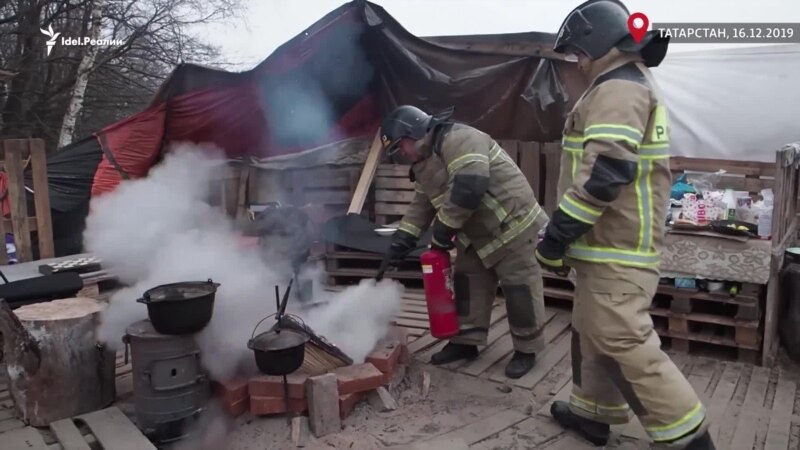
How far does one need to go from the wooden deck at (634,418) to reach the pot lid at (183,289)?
5.47ft

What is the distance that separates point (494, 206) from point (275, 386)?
1.83 meters

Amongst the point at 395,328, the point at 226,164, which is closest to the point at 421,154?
the point at 395,328

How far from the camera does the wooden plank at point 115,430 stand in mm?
3167

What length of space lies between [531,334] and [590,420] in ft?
3.28

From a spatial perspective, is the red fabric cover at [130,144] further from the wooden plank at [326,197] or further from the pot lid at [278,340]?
the pot lid at [278,340]

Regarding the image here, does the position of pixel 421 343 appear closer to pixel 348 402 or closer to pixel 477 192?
pixel 348 402

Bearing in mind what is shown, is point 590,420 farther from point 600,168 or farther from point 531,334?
point 600,168

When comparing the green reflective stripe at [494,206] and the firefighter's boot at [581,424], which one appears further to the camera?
the green reflective stripe at [494,206]

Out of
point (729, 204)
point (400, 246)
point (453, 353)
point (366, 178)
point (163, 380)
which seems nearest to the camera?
point (163, 380)

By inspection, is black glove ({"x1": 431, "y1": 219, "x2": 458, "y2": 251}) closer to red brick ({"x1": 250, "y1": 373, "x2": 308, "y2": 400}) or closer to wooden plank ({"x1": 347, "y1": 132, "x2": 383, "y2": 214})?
red brick ({"x1": 250, "y1": 373, "x2": 308, "y2": 400})

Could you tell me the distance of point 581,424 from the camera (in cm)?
326

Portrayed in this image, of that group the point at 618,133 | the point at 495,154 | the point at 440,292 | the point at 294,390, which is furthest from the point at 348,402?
the point at 618,133

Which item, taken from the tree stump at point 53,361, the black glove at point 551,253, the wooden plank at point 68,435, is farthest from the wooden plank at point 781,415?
the tree stump at point 53,361

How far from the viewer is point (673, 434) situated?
8.75 ft
